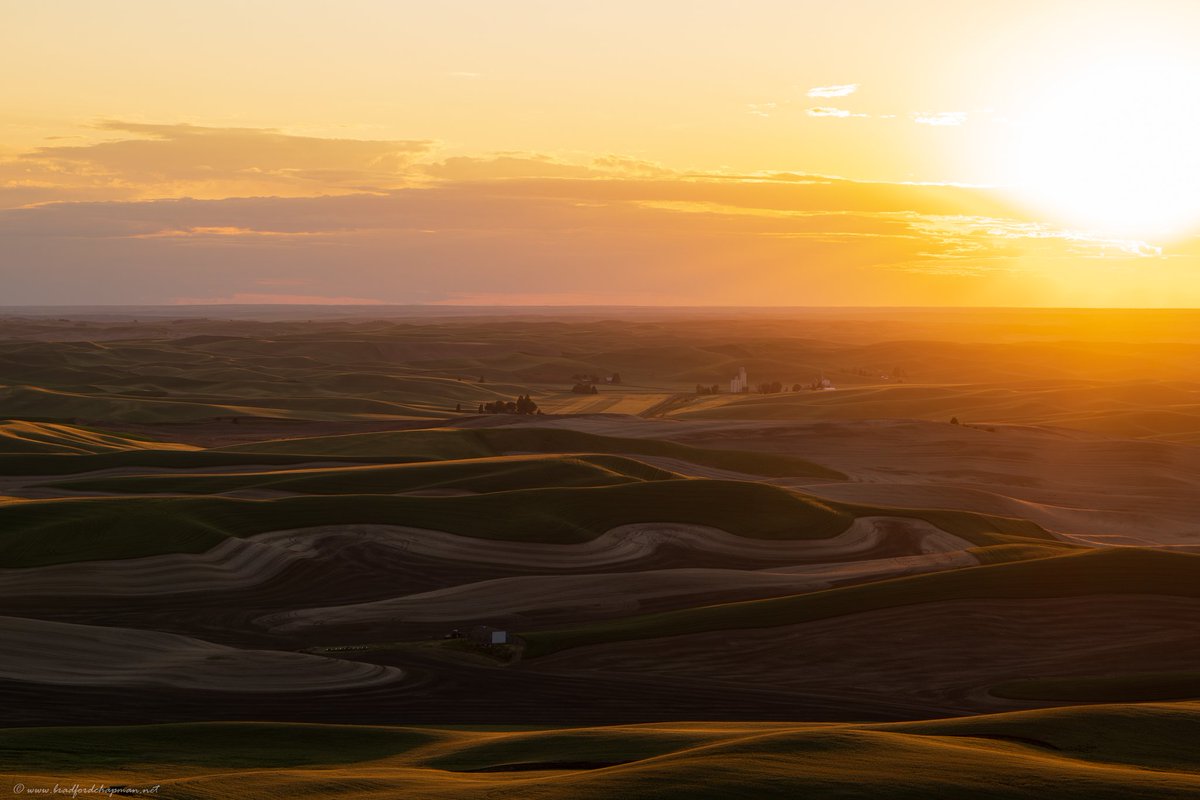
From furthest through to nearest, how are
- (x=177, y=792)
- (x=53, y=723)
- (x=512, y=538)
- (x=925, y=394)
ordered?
1. (x=925, y=394)
2. (x=512, y=538)
3. (x=53, y=723)
4. (x=177, y=792)

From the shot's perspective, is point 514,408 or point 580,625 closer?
point 580,625

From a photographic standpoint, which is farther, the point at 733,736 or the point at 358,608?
the point at 358,608

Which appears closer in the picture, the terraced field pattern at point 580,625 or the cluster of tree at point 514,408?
the terraced field pattern at point 580,625

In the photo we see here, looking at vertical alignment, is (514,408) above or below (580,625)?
above

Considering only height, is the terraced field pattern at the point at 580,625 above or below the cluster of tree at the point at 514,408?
below

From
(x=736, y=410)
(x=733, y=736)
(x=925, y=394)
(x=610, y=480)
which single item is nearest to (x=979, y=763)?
(x=733, y=736)

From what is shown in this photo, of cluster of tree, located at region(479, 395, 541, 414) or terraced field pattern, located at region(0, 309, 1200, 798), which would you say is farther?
cluster of tree, located at region(479, 395, 541, 414)

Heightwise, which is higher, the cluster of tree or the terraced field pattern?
the cluster of tree

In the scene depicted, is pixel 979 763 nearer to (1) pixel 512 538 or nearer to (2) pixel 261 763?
(2) pixel 261 763
